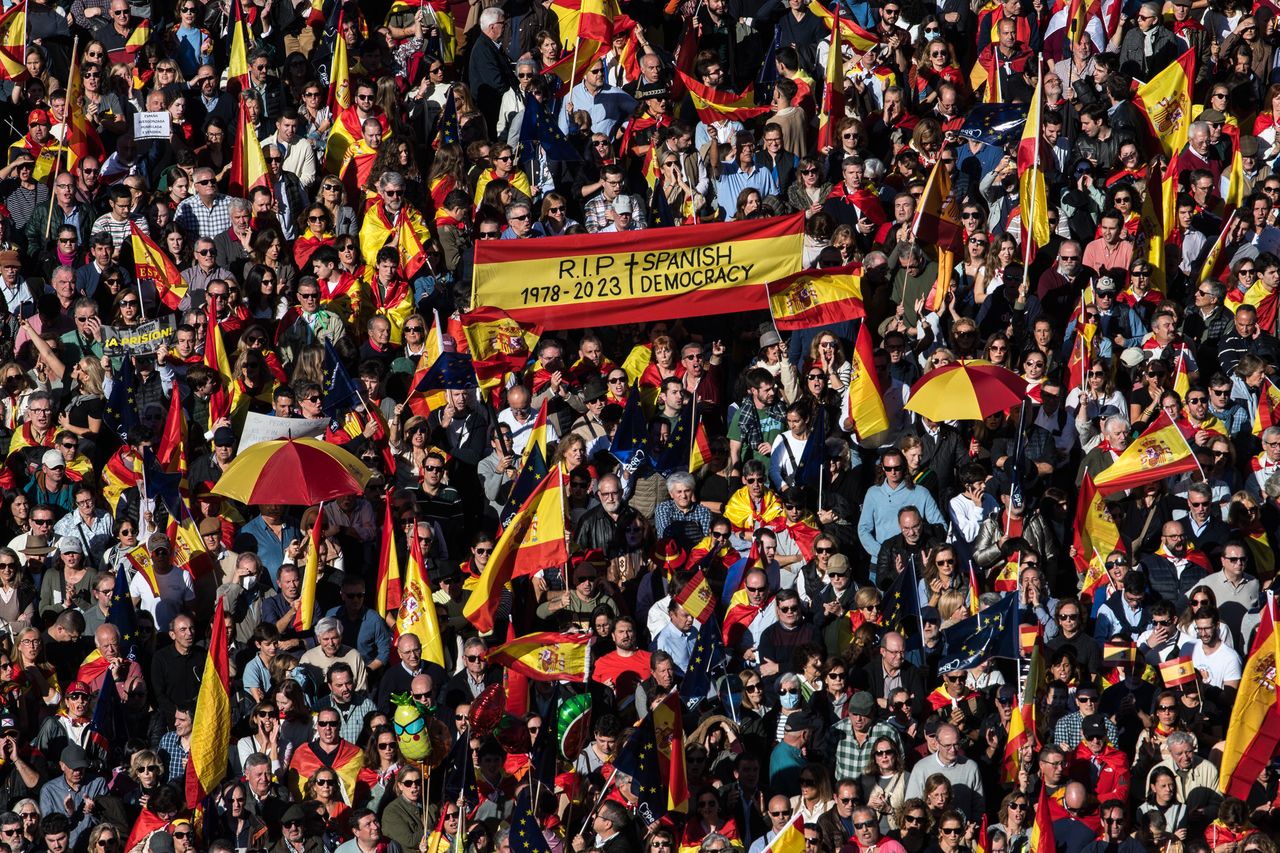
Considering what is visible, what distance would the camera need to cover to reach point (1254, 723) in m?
18.5

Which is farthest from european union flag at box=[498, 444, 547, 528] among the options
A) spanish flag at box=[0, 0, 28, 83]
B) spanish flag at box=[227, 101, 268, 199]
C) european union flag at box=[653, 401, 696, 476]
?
spanish flag at box=[0, 0, 28, 83]

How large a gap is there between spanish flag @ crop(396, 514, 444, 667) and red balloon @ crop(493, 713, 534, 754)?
79cm

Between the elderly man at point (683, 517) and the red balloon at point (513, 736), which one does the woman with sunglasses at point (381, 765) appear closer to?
the red balloon at point (513, 736)

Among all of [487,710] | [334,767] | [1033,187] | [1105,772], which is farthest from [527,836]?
[1033,187]

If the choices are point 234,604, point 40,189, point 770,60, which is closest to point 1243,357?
point 770,60

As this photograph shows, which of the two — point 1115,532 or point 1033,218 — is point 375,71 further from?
point 1115,532

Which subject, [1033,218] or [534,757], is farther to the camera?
[1033,218]

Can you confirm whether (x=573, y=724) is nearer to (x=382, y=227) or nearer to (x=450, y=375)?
(x=450, y=375)

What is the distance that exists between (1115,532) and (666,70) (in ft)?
20.7

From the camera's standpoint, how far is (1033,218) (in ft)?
74.3

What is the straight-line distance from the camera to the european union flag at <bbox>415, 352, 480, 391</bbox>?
21766mm

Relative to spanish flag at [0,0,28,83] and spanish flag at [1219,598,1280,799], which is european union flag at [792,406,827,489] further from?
spanish flag at [0,0,28,83]

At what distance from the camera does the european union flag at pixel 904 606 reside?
64.4 feet

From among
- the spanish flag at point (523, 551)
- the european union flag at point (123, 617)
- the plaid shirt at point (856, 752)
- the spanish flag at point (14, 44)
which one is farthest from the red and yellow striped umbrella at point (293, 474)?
the spanish flag at point (14, 44)
